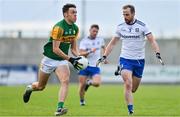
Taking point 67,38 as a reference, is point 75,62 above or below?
below

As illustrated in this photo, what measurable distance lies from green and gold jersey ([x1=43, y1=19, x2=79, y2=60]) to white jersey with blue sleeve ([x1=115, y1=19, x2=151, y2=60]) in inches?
52.3

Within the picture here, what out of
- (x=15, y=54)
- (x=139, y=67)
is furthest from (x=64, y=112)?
(x=15, y=54)

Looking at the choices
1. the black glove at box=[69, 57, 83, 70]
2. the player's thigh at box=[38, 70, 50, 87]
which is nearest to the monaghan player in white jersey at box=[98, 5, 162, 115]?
the black glove at box=[69, 57, 83, 70]

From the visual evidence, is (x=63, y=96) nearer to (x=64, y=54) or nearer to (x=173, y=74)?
(x=64, y=54)

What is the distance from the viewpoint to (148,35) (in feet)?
56.2

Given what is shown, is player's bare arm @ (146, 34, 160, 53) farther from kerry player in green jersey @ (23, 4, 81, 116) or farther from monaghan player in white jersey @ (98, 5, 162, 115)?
kerry player in green jersey @ (23, 4, 81, 116)

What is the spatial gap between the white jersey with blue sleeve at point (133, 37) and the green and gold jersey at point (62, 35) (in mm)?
1329

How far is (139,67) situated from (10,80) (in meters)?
30.4

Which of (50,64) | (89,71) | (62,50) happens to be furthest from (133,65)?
(89,71)

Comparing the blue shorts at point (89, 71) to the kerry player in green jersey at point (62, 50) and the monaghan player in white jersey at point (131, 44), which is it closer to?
the monaghan player in white jersey at point (131, 44)

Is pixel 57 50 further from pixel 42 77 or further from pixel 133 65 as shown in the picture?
pixel 133 65

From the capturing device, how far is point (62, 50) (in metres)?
16.6

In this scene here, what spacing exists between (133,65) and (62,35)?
2.17 m

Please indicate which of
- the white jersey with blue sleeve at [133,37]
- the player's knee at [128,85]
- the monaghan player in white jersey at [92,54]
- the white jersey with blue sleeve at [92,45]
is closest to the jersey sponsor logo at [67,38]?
the white jersey with blue sleeve at [133,37]
